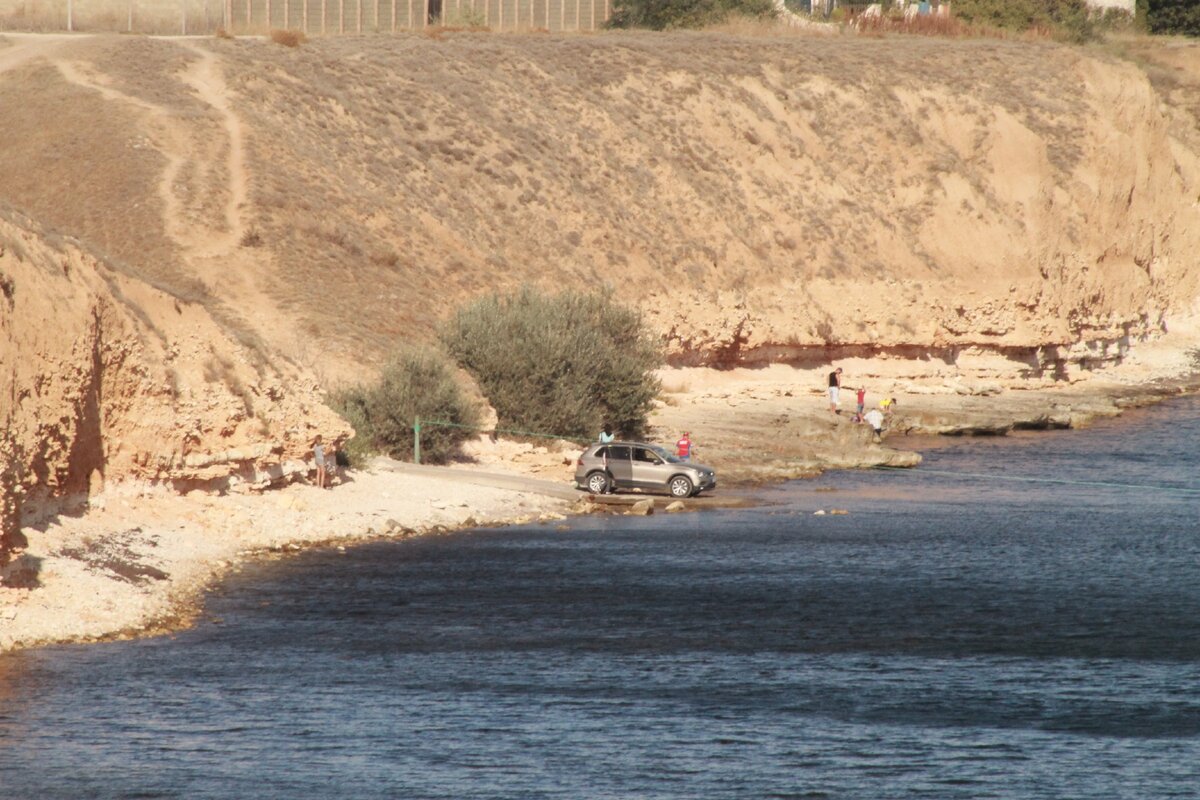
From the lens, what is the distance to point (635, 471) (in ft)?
152

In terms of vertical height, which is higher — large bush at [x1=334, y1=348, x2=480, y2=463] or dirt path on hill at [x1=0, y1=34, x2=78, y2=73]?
dirt path on hill at [x1=0, y1=34, x2=78, y2=73]

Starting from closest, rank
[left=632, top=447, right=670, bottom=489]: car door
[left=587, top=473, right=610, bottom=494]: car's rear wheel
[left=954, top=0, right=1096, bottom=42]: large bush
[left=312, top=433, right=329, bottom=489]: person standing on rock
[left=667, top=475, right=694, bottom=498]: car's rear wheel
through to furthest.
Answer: [left=312, top=433, right=329, bottom=489]: person standing on rock
[left=587, top=473, right=610, bottom=494]: car's rear wheel
[left=632, top=447, right=670, bottom=489]: car door
[left=667, top=475, right=694, bottom=498]: car's rear wheel
[left=954, top=0, right=1096, bottom=42]: large bush

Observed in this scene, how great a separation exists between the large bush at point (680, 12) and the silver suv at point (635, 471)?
56031 millimetres

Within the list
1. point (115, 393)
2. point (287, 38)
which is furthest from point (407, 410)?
point (287, 38)

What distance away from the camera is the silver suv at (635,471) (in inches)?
1815

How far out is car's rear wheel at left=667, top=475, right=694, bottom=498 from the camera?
46469 mm

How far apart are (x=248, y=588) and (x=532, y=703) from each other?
899 centimetres

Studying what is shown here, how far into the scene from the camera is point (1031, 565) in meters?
38.1

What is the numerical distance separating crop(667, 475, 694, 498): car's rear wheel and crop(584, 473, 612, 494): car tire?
1.68 meters

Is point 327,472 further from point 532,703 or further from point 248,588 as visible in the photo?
point 532,703

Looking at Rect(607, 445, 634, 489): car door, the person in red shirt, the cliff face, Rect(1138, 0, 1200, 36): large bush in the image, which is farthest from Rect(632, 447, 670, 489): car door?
Rect(1138, 0, 1200, 36): large bush

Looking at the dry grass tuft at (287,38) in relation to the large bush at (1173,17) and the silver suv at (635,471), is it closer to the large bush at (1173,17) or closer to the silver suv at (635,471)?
the silver suv at (635,471)

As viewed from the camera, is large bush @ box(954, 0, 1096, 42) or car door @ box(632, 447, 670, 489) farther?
large bush @ box(954, 0, 1096, 42)

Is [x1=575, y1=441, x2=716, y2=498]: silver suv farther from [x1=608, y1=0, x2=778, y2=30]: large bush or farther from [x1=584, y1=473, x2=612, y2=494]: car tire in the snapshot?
[x1=608, y1=0, x2=778, y2=30]: large bush
